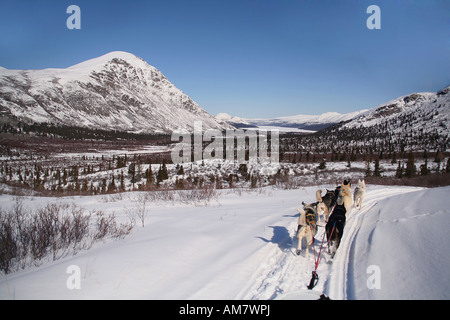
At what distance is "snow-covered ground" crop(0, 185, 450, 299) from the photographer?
305 centimetres

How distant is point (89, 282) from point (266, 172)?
43317 mm

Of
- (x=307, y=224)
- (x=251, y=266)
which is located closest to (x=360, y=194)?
(x=307, y=224)

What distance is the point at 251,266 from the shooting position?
412 centimetres

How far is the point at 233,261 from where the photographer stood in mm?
4250

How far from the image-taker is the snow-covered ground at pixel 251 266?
3047mm

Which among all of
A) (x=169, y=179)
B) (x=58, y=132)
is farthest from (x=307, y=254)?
(x=58, y=132)

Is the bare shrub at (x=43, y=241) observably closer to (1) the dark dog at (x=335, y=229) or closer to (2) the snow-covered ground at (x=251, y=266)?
(2) the snow-covered ground at (x=251, y=266)

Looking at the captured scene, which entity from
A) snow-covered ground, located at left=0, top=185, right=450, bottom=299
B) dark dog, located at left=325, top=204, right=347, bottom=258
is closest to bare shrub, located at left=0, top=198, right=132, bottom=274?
snow-covered ground, located at left=0, top=185, right=450, bottom=299

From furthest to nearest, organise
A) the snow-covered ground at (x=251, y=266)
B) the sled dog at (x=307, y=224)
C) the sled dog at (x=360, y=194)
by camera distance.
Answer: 1. the sled dog at (x=360, y=194)
2. the sled dog at (x=307, y=224)
3. the snow-covered ground at (x=251, y=266)

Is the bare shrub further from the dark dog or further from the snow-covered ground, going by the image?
the dark dog

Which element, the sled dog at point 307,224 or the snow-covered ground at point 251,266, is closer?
the snow-covered ground at point 251,266

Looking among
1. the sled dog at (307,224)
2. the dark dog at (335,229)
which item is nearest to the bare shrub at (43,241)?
the sled dog at (307,224)

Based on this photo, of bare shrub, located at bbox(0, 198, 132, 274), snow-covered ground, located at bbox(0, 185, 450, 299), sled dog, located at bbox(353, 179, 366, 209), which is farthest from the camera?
sled dog, located at bbox(353, 179, 366, 209)
